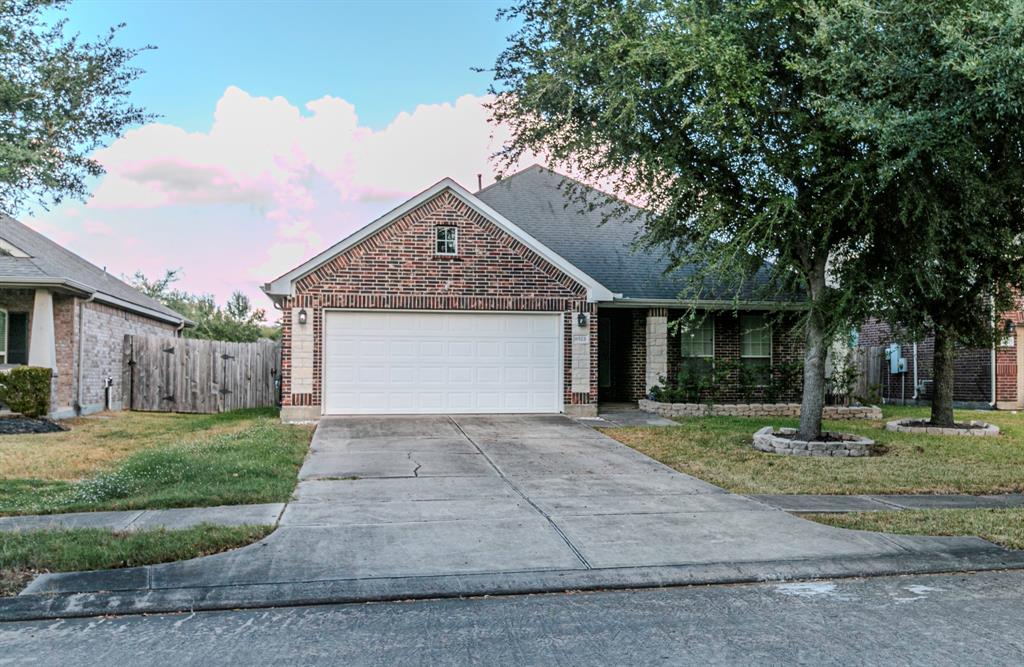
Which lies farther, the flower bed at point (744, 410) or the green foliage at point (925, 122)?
the flower bed at point (744, 410)

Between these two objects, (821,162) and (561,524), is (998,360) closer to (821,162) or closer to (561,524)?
(821,162)

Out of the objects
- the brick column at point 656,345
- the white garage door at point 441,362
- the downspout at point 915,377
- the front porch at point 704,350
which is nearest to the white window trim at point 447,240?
the white garage door at point 441,362

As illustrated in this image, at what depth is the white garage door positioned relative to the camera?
15.3m

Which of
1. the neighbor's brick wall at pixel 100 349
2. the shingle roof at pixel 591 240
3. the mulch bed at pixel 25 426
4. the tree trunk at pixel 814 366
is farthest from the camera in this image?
the shingle roof at pixel 591 240

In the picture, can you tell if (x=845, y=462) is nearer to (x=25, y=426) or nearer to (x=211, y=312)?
(x=25, y=426)

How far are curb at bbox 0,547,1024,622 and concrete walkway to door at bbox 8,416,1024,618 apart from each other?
12mm

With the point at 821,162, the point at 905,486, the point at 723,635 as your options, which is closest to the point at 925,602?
the point at 723,635

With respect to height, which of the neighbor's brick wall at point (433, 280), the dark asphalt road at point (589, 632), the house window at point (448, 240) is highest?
the house window at point (448, 240)

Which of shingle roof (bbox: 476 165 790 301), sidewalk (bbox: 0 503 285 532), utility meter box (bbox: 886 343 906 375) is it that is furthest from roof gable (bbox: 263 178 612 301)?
utility meter box (bbox: 886 343 906 375)

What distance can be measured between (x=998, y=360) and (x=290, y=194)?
18.9 meters

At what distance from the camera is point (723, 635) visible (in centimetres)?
437

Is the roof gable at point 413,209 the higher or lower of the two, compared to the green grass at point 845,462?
higher

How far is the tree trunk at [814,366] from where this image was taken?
11867 mm

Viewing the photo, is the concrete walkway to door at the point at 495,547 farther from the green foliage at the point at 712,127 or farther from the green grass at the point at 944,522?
the green foliage at the point at 712,127
